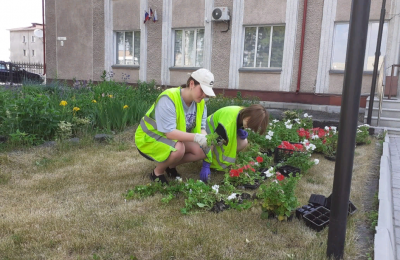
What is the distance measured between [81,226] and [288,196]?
5.13 feet

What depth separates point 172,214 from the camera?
8.68 ft

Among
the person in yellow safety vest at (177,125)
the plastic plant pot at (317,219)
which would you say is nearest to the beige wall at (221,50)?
the person in yellow safety vest at (177,125)

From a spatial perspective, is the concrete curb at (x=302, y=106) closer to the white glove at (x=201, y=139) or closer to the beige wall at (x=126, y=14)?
the beige wall at (x=126, y=14)

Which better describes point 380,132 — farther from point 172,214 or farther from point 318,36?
point 172,214

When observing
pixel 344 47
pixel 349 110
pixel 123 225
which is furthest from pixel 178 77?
pixel 349 110

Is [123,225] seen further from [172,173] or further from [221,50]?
[221,50]

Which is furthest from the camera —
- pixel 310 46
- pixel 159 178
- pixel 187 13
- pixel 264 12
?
pixel 187 13

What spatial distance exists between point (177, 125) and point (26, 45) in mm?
66094

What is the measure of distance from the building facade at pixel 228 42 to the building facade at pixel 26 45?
163 feet

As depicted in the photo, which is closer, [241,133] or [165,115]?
[165,115]

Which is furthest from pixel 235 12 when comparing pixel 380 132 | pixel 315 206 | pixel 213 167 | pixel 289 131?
pixel 315 206

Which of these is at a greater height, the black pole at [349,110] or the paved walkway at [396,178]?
the black pole at [349,110]

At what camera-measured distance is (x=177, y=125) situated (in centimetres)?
320

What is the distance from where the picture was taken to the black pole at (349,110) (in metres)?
1.70
